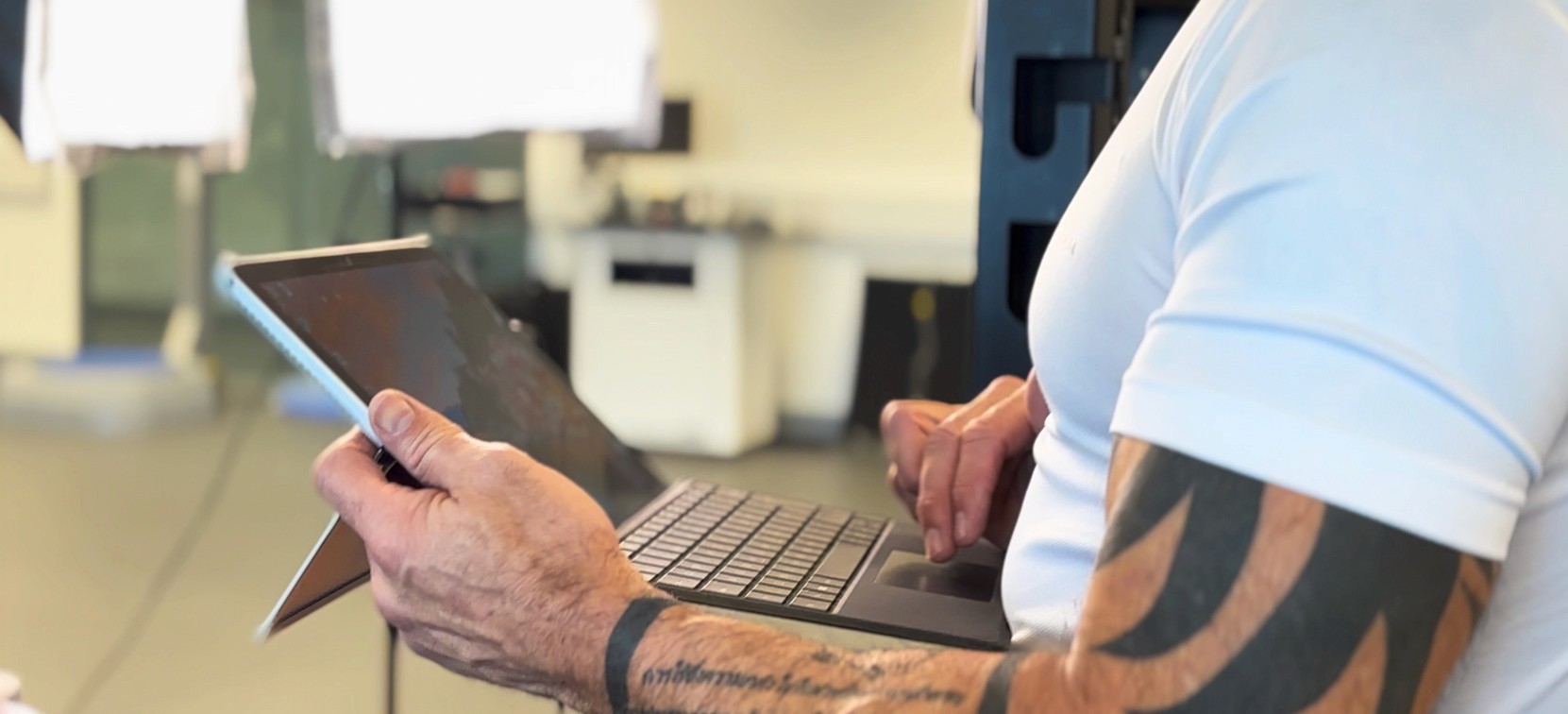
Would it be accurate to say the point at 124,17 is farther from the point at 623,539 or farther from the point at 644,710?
the point at 644,710

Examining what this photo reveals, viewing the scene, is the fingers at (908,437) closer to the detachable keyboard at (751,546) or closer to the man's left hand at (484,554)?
the detachable keyboard at (751,546)

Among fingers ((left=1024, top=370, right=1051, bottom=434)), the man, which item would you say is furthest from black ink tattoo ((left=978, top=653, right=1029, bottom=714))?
fingers ((left=1024, top=370, right=1051, bottom=434))

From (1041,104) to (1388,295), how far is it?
424 millimetres

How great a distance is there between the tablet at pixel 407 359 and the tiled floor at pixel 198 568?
3.49ft

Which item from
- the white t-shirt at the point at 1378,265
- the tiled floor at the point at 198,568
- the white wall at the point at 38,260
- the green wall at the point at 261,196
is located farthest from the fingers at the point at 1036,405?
the white wall at the point at 38,260

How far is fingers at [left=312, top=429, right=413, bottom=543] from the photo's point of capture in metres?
0.54

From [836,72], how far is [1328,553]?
12.5 feet

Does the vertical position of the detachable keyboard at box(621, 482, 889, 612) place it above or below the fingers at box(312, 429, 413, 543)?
below

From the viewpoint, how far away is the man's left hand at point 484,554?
0.52 m

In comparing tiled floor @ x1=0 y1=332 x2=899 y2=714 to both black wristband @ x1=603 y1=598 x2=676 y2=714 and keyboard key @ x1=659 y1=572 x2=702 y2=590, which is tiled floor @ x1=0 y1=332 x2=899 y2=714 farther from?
black wristband @ x1=603 y1=598 x2=676 y2=714

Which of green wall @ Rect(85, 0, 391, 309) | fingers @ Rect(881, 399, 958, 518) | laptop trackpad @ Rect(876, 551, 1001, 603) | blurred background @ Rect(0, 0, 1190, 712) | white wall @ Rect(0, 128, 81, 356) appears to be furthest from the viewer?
green wall @ Rect(85, 0, 391, 309)

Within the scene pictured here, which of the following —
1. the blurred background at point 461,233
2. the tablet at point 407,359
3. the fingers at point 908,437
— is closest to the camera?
the tablet at point 407,359

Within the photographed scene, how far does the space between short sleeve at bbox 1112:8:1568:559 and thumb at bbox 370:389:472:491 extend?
0.31 metres

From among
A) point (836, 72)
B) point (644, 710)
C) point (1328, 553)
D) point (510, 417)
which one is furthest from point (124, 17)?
point (1328, 553)
